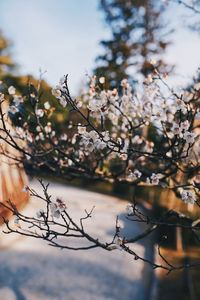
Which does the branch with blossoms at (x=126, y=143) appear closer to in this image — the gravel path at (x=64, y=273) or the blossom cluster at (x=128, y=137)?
the blossom cluster at (x=128, y=137)

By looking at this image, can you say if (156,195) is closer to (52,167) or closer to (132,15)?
(132,15)

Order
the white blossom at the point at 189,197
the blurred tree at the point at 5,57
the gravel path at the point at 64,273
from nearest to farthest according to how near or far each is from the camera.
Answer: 1. the white blossom at the point at 189,197
2. the gravel path at the point at 64,273
3. the blurred tree at the point at 5,57

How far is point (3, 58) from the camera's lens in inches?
1321

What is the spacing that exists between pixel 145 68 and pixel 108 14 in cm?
505

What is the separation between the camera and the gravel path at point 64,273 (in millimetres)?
7758

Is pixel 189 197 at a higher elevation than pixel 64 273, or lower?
lower

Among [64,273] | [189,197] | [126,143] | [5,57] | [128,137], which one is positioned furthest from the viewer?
[5,57]

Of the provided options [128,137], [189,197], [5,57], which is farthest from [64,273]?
[5,57]

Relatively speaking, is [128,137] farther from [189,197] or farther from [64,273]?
[64,273]

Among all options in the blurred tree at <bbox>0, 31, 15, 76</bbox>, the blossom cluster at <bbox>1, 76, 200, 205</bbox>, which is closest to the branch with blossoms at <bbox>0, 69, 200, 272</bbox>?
the blossom cluster at <bbox>1, 76, 200, 205</bbox>

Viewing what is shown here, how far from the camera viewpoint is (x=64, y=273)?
8773mm

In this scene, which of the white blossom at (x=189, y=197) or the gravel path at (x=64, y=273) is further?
the gravel path at (x=64, y=273)

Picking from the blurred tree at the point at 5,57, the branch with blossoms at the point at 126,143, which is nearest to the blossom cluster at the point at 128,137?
the branch with blossoms at the point at 126,143

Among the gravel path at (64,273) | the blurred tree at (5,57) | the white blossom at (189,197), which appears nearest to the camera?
the white blossom at (189,197)
